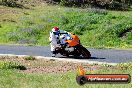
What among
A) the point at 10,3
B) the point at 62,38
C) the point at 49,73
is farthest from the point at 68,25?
the point at 49,73

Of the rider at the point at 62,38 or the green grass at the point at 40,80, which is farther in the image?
the rider at the point at 62,38

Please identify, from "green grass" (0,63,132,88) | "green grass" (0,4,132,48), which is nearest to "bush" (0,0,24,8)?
"green grass" (0,4,132,48)

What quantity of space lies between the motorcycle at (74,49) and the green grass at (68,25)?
10.3 m

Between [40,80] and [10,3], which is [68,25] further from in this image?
[40,80]

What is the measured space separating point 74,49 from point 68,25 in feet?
55.4

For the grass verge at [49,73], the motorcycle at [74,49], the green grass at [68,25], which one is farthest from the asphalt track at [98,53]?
the green grass at [68,25]

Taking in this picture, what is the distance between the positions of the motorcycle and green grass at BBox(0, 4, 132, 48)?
10.3m

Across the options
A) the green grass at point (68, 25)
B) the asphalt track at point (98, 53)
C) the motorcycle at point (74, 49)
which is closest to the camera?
the asphalt track at point (98, 53)

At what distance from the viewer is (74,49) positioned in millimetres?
26547

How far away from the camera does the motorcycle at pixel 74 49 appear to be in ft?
85.9

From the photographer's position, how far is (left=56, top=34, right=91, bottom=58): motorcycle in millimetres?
26197

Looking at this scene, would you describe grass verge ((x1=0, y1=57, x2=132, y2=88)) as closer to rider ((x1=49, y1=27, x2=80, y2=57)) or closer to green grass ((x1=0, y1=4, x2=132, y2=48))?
rider ((x1=49, y1=27, x2=80, y2=57))

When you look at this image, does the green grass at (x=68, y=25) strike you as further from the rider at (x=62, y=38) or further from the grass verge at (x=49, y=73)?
the grass verge at (x=49, y=73)

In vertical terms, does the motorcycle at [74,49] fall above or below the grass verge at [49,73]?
below
